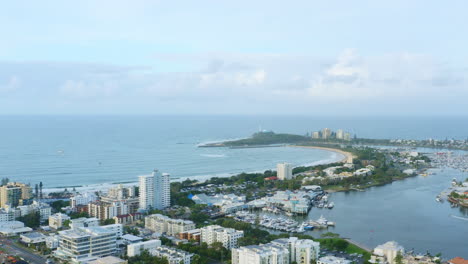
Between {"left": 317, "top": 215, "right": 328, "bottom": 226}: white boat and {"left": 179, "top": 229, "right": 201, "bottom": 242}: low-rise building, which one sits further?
{"left": 317, "top": 215, "right": 328, "bottom": 226}: white boat

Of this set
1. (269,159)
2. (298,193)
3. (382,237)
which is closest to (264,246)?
(382,237)

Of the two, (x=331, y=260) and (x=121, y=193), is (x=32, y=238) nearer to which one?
(x=121, y=193)

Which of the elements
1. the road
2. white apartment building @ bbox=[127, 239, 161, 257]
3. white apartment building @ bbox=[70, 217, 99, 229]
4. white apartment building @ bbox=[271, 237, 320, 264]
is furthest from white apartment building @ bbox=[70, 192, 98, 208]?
white apartment building @ bbox=[271, 237, 320, 264]

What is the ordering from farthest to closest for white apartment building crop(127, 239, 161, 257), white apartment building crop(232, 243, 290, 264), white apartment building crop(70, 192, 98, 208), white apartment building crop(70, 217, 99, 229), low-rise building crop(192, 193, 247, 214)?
1. low-rise building crop(192, 193, 247, 214)
2. white apartment building crop(70, 192, 98, 208)
3. white apartment building crop(70, 217, 99, 229)
4. white apartment building crop(127, 239, 161, 257)
5. white apartment building crop(232, 243, 290, 264)

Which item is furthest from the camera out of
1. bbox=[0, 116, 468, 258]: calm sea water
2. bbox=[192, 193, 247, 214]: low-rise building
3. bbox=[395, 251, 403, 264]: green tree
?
bbox=[192, 193, 247, 214]: low-rise building

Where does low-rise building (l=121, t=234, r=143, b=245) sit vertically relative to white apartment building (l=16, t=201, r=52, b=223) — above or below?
below

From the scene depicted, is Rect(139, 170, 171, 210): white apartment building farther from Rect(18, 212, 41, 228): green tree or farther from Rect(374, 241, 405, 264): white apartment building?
Rect(374, 241, 405, 264): white apartment building

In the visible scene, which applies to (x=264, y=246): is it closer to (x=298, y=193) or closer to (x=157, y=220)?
(x=157, y=220)
